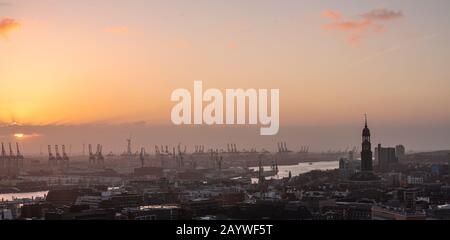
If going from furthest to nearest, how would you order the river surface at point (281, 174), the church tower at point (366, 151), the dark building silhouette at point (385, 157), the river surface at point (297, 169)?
the river surface at point (297, 169), the dark building silhouette at point (385, 157), the church tower at point (366, 151), the river surface at point (281, 174)

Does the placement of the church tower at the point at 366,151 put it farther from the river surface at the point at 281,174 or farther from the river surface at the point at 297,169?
the river surface at the point at 297,169

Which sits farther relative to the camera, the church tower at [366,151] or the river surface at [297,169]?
the river surface at [297,169]

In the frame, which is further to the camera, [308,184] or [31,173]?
[31,173]

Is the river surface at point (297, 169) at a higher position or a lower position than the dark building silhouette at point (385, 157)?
lower

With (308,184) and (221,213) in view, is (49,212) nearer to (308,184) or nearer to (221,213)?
(221,213)

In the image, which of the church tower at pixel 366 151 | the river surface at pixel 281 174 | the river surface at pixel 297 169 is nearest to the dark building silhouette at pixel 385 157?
the church tower at pixel 366 151

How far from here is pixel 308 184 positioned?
16859 millimetres

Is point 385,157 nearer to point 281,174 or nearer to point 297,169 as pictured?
point 281,174

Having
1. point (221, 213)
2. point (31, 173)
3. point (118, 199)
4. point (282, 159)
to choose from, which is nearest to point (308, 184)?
point (118, 199)

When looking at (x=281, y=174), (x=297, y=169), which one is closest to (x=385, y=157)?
(x=281, y=174)

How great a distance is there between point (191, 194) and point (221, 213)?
15.7 feet

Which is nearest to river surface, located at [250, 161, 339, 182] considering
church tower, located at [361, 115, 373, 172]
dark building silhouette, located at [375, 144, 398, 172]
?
dark building silhouette, located at [375, 144, 398, 172]
